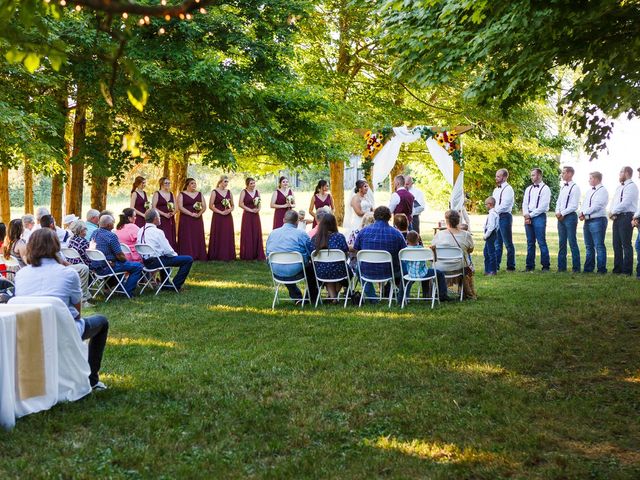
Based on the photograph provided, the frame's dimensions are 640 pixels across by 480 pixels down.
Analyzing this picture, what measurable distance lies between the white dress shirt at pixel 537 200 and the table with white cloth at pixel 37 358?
35.4 feet

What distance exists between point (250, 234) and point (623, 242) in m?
8.54

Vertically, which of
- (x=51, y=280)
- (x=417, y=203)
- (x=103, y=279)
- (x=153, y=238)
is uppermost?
(x=417, y=203)

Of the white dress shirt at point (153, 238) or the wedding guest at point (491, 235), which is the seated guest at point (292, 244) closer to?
the white dress shirt at point (153, 238)

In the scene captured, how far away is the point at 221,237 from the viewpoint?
18.2 m

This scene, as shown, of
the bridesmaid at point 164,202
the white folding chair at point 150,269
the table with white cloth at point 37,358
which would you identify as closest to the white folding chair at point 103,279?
the white folding chair at point 150,269

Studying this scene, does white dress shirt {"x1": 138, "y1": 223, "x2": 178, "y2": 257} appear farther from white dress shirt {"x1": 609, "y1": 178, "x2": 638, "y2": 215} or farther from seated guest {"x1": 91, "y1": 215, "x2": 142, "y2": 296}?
white dress shirt {"x1": 609, "y1": 178, "x2": 638, "y2": 215}

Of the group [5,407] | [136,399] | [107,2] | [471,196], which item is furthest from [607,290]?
[471,196]

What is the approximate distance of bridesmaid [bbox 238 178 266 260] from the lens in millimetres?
18109

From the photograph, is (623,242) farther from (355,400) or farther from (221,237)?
(355,400)

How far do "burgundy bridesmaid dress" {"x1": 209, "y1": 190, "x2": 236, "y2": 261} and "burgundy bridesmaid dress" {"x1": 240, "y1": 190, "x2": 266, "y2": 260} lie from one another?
297 millimetres

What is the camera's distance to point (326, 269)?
11.0 metres

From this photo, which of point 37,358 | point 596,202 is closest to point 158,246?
point 37,358

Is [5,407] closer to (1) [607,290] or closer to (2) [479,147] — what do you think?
(1) [607,290]

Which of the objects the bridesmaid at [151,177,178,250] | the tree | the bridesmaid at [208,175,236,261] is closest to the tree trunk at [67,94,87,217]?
the bridesmaid at [151,177,178,250]
